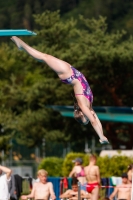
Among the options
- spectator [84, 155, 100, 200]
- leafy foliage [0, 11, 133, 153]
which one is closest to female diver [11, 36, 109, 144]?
spectator [84, 155, 100, 200]

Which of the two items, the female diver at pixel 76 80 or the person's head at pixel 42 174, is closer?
the female diver at pixel 76 80

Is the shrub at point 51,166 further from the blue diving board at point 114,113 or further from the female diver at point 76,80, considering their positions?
the female diver at point 76,80

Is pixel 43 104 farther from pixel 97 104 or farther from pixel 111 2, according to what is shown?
pixel 111 2

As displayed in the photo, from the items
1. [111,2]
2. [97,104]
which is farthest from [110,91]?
[111,2]

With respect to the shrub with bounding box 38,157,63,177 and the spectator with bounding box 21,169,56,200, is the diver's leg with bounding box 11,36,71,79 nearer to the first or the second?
the spectator with bounding box 21,169,56,200

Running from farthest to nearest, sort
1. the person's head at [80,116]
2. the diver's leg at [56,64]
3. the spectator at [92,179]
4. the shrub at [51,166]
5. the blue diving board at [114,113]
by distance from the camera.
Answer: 1. the blue diving board at [114,113]
2. the shrub at [51,166]
3. the spectator at [92,179]
4. the person's head at [80,116]
5. the diver's leg at [56,64]

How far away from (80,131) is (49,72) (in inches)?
271

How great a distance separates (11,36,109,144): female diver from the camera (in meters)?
11.6

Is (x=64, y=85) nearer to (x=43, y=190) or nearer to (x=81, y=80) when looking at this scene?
(x=43, y=190)

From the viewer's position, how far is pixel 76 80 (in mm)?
11664

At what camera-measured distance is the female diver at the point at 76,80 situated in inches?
→ 457

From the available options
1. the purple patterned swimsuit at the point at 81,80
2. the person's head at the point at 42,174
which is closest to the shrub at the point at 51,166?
the person's head at the point at 42,174

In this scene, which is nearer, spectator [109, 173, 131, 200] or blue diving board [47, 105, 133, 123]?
spectator [109, 173, 131, 200]

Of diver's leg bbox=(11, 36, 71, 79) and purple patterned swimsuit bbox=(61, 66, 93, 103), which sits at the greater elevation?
diver's leg bbox=(11, 36, 71, 79)
